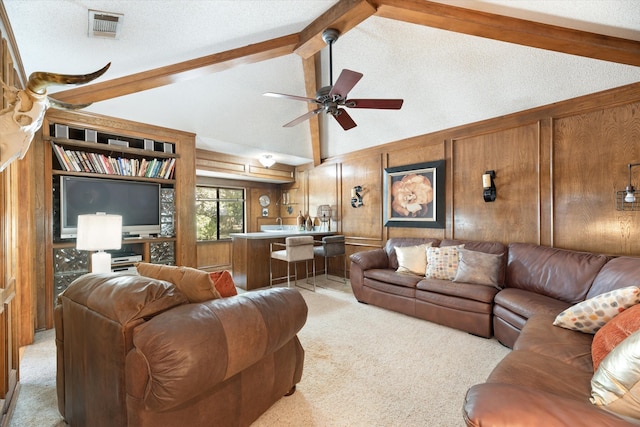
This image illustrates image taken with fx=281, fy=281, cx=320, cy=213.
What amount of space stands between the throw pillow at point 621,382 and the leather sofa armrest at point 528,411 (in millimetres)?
194

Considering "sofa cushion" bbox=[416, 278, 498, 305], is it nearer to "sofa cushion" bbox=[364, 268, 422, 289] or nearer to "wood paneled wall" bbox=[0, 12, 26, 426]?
"sofa cushion" bbox=[364, 268, 422, 289]

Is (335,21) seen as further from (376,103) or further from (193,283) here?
(193,283)

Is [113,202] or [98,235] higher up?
[113,202]

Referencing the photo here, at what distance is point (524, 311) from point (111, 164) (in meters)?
4.79

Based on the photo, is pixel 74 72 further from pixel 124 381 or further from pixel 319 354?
pixel 319 354

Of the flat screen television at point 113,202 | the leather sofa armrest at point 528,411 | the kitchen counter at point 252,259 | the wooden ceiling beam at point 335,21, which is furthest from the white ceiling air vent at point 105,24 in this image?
the kitchen counter at point 252,259

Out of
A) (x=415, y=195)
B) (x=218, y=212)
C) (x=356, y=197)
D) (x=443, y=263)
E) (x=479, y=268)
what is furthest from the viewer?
(x=218, y=212)

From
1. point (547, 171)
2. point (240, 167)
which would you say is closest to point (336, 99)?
point (547, 171)

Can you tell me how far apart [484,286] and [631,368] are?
7.19 feet

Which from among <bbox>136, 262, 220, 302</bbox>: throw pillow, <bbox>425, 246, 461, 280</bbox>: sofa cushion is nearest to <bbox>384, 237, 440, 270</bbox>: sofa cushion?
<bbox>425, 246, 461, 280</bbox>: sofa cushion

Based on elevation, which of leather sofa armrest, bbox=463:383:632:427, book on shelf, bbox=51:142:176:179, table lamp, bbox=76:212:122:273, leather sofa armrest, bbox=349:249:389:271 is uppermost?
book on shelf, bbox=51:142:176:179

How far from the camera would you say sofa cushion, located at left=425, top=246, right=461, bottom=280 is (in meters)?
3.46

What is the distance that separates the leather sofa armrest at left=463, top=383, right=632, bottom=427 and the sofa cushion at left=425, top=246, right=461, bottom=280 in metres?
2.66

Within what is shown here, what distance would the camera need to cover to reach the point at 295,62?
3.61m
